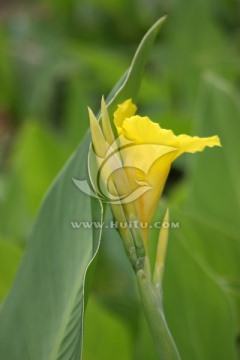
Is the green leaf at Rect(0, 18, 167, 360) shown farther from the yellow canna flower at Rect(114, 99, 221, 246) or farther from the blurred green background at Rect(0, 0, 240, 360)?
the blurred green background at Rect(0, 0, 240, 360)

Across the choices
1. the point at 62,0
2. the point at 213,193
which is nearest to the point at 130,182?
the point at 213,193

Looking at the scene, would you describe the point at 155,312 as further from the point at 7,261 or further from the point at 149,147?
the point at 7,261

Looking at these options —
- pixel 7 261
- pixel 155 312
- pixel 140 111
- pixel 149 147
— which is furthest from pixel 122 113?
pixel 140 111

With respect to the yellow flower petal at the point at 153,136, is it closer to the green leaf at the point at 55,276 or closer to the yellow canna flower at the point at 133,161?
the yellow canna flower at the point at 133,161

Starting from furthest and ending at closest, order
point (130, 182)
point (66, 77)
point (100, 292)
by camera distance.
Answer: point (66, 77)
point (100, 292)
point (130, 182)

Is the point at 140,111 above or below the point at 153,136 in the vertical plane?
Result: above

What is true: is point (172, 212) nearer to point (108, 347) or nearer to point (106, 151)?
point (108, 347)

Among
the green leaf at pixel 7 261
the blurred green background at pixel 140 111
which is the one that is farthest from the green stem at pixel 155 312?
the green leaf at pixel 7 261
